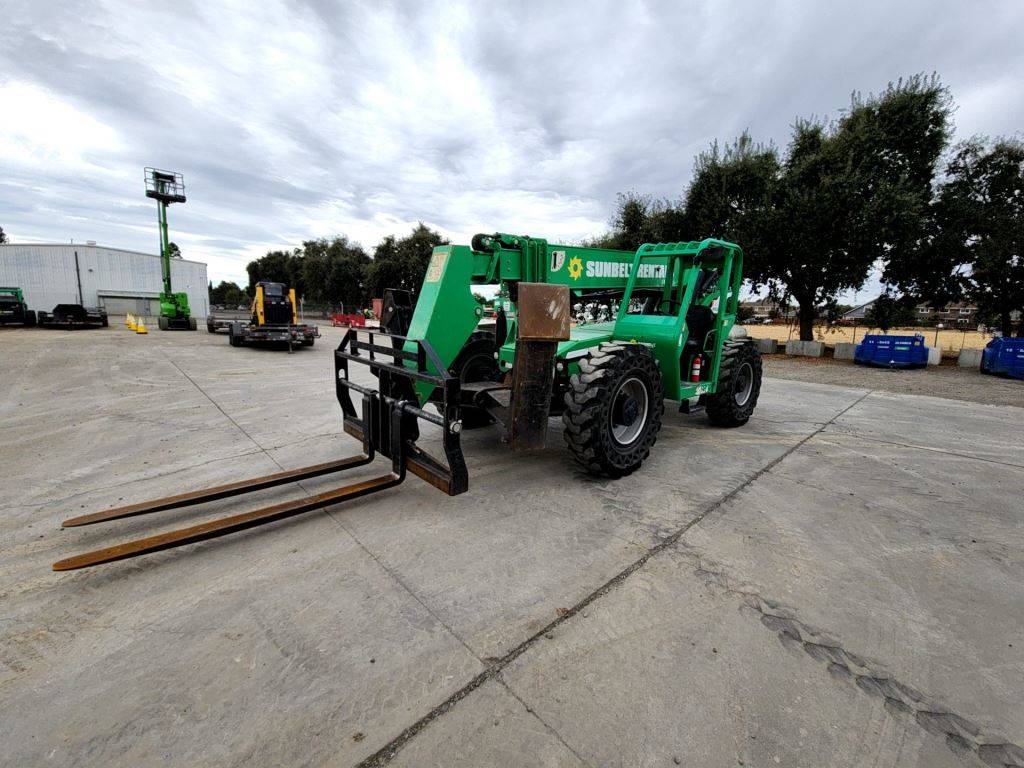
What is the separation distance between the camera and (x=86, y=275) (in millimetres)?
42969

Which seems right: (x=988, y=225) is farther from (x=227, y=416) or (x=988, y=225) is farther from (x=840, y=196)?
(x=227, y=416)

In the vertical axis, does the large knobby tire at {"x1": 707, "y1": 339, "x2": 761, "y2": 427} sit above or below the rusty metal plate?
below

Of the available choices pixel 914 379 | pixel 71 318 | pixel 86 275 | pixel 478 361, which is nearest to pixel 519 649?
pixel 478 361

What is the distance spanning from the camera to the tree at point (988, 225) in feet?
48.5

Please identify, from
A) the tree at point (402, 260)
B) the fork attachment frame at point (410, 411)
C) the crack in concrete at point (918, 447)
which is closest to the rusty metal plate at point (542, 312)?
the fork attachment frame at point (410, 411)

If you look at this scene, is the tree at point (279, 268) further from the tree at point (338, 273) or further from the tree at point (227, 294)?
the tree at point (227, 294)

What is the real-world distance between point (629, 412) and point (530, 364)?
1502 mm

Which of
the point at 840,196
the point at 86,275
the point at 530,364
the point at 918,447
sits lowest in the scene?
the point at 918,447

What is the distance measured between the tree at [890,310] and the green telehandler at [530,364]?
16.2 metres

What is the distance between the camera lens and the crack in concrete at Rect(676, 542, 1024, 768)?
1858 millimetres

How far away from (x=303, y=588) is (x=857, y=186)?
19.8 metres

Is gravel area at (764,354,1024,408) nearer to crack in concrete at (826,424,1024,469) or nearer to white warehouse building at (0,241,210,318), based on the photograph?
crack in concrete at (826,424,1024,469)

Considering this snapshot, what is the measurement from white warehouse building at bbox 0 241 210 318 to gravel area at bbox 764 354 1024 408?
45820mm

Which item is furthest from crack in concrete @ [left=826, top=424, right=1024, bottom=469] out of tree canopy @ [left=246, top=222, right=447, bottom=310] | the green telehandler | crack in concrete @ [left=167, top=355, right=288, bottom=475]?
Result: tree canopy @ [left=246, top=222, right=447, bottom=310]
